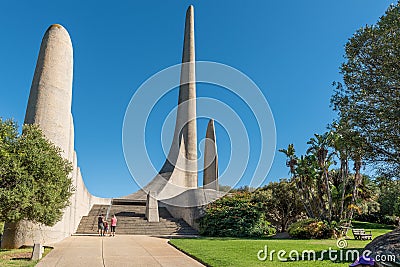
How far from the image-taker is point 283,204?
82.6 feet

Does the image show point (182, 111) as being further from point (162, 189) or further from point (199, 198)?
point (199, 198)

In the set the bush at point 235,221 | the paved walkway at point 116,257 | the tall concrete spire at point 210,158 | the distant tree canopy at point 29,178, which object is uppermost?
the tall concrete spire at point 210,158

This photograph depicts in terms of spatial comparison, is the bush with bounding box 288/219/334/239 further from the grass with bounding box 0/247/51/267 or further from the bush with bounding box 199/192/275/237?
the grass with bounding box 0/247/51/267

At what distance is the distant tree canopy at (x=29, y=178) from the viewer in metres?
10.7

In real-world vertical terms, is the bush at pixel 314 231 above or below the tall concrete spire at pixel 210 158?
below

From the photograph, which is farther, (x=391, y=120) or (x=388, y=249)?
(x=391, y=120)

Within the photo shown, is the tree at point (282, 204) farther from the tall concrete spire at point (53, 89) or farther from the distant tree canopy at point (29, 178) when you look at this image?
the distant tree canopy at point (29, 178)

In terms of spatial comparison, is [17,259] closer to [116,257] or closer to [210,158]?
[116,257]

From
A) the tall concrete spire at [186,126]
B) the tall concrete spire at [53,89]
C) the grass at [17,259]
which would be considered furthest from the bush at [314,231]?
the tall concrete spire at [186,126]

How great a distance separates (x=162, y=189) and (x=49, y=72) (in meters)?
18.1

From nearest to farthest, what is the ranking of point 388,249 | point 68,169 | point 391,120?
point 388,249, point 391,120, point 68,169

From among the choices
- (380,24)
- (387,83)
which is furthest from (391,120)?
(380,24)

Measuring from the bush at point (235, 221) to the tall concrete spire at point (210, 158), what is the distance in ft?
47.6

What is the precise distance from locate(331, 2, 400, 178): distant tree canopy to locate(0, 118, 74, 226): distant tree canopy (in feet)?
32.2
